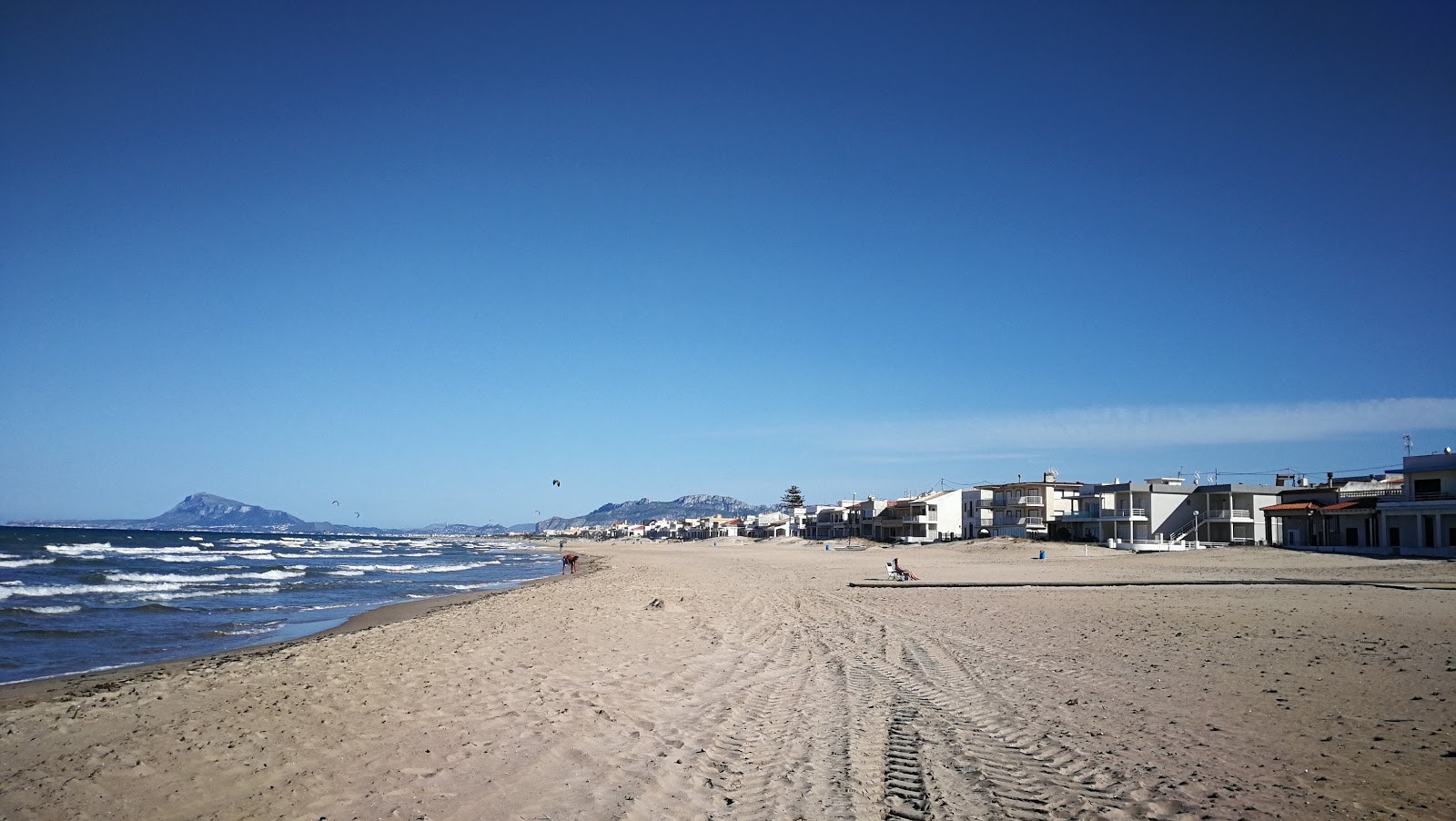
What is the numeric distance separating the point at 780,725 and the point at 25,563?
48505 millimetres

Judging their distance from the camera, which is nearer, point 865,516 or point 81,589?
point 81,589

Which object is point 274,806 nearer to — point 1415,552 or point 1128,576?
point 1128,576

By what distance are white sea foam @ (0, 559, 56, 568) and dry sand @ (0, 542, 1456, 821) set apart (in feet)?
116

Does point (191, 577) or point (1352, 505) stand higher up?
point (1352, 505)

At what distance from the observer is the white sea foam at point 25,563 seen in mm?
38406

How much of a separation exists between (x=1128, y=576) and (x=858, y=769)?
79.0ft

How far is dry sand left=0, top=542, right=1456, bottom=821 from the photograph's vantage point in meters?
5.69

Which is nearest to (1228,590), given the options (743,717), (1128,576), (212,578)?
(1128,576)

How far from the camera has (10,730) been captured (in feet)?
27.8

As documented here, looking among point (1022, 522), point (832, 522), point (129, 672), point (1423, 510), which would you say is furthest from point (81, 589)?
point (832, 522)

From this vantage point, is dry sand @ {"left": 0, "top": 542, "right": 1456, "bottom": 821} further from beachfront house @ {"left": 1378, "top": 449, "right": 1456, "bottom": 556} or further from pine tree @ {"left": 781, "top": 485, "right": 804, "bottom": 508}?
pine tree @ {"left": 781, "top": 485, "right": 804, "bottom": 508}

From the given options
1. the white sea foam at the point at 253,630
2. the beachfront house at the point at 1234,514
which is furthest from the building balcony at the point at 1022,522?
the white sea foam at the point at 253,630

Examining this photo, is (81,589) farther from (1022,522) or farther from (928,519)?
(928,519)

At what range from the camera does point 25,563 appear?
4103 centimetres
